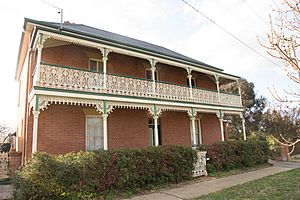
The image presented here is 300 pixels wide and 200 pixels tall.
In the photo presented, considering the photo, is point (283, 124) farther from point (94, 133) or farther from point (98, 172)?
point (98, 172)

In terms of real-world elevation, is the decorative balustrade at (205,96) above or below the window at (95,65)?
below

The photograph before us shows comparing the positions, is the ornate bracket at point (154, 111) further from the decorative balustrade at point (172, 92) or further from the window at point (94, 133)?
the window at point (94, 133)

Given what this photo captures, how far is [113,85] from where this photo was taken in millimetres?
11062

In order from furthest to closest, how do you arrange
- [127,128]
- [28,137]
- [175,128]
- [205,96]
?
[175,128] → [205,96] → [127,128] → [28,137]

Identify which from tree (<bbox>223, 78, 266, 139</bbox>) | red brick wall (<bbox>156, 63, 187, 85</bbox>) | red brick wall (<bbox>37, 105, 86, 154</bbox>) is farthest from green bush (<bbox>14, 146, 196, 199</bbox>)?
tree (<bbox>223, 78, 266, 139</bbox>)

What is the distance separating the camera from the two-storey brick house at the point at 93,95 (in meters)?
9.55

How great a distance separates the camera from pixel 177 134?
1636 cm

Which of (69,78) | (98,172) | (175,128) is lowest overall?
(98,172)

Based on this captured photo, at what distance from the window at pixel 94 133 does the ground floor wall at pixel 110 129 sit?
24cm

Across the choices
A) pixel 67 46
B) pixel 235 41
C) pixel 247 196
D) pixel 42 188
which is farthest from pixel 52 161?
pixel 235 41

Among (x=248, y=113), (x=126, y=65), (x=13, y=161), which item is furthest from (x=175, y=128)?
(x=248, y=113)

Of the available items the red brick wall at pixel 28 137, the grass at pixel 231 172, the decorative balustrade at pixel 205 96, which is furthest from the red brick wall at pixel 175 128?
the red brick wall at pixel 28 137

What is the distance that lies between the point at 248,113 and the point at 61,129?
25.1 m

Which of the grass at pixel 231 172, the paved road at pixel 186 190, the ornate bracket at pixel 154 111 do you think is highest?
the ornate bracket at pixel 154 111
